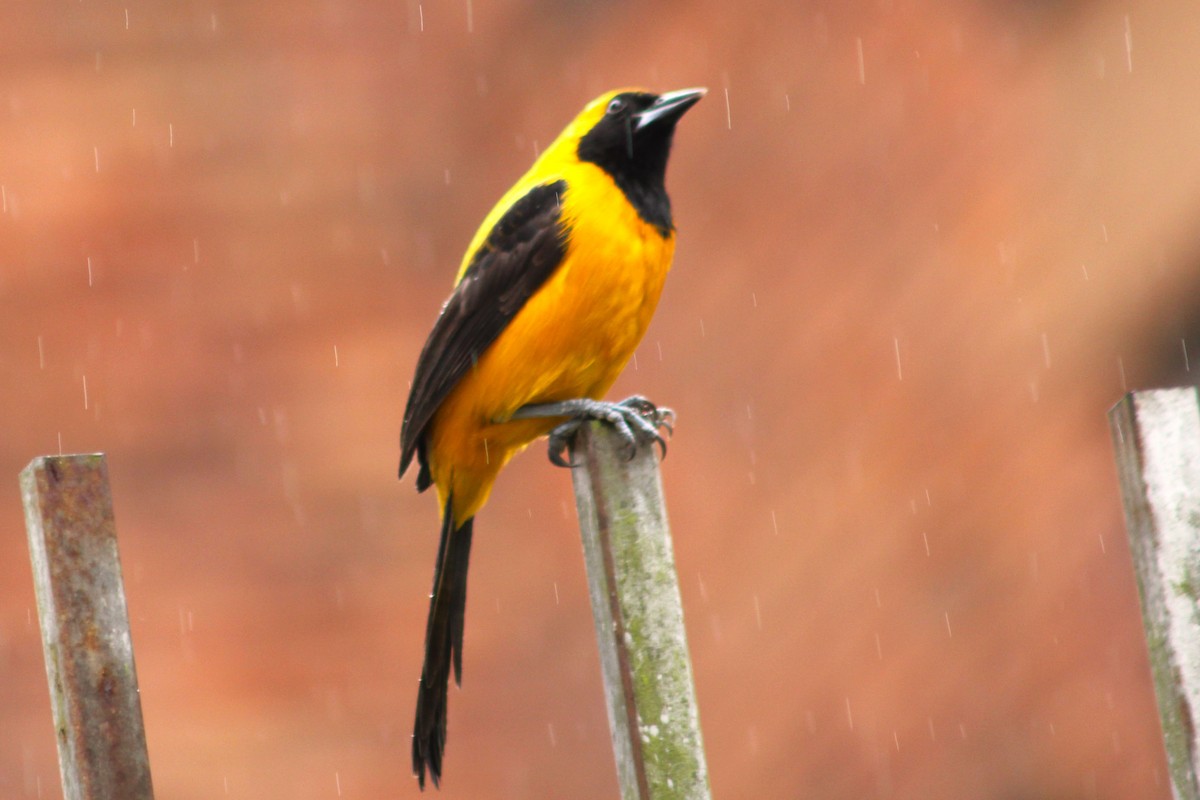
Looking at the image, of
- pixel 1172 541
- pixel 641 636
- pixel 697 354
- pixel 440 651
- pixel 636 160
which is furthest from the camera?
pixel 697 354

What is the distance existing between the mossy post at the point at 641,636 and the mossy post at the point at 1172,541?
0.64 meters

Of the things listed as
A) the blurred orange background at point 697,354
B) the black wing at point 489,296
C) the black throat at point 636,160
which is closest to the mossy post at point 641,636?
the black wing at point 489,296

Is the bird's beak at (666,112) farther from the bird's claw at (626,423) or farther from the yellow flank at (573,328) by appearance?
the bird's claw at (626,423)

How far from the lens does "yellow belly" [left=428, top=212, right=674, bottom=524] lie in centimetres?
313

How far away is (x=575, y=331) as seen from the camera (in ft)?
10.3

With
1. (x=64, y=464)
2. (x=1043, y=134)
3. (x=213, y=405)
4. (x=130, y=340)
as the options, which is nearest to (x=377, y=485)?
(x=213, y=405)

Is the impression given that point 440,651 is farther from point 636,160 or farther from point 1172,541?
point 1172,541

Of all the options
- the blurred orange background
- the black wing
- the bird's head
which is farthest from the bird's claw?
the blurred orange background

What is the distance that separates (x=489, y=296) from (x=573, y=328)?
0.77ft

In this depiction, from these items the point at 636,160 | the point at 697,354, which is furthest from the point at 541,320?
the point at 697,354

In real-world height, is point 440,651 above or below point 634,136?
below

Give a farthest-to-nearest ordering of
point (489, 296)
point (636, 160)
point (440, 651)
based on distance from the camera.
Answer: point (636, 160) → point (489, 296) → point (440, 651)

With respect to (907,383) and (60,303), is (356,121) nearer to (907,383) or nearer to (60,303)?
(60,303)

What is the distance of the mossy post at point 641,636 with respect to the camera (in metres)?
2.06
